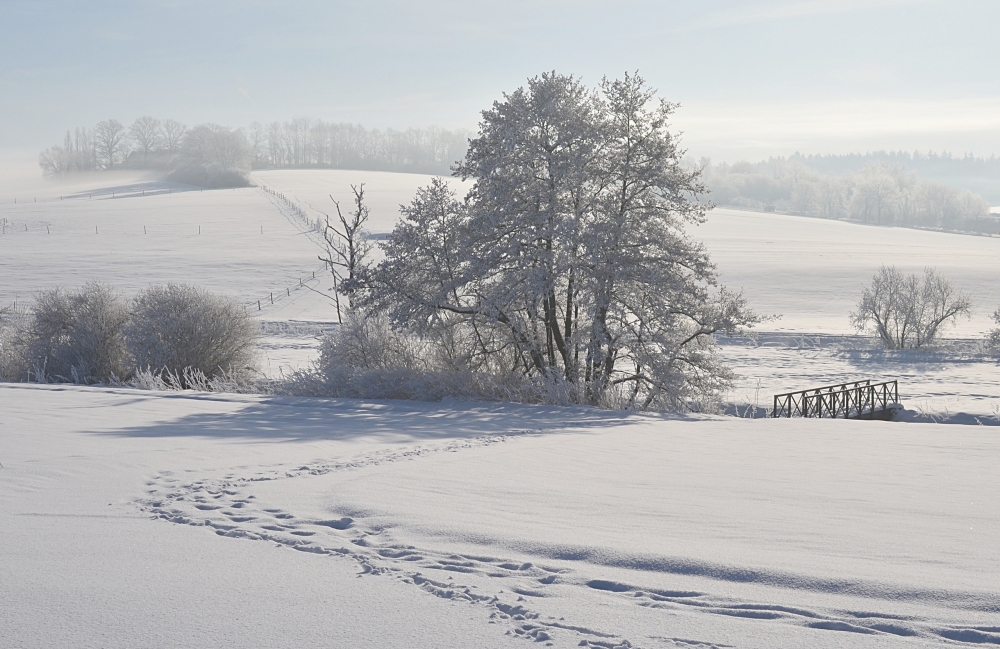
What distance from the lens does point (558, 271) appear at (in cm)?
1555

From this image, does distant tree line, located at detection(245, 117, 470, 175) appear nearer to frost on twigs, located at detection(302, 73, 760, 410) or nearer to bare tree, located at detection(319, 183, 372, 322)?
bare tree, located at detection(319, 183, 372, 322)

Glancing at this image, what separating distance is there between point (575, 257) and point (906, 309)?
29.7m

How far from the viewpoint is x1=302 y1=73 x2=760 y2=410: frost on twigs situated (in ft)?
50.5

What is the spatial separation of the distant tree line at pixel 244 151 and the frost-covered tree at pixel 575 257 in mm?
96405

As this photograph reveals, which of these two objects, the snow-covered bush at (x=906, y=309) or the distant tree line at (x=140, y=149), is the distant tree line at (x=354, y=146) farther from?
the snow-covered bush at (x=906, y=309)

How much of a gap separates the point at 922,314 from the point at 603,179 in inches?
1151

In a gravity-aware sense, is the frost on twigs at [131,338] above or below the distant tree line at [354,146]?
below

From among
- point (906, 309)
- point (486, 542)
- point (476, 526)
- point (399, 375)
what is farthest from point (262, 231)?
point (486, 542)

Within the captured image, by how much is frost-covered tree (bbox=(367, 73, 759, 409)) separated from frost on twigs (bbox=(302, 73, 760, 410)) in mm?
37

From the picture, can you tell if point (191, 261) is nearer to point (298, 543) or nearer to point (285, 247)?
point (285, 247)

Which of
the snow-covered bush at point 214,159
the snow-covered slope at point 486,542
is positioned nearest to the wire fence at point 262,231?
the snow-covered bush at point 214,159

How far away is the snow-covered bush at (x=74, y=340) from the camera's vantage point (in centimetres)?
1922

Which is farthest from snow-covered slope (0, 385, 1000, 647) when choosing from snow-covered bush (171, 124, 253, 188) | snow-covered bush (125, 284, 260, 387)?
snow-covered bush (171, 124, 253, 188)

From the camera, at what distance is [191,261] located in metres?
53.8
